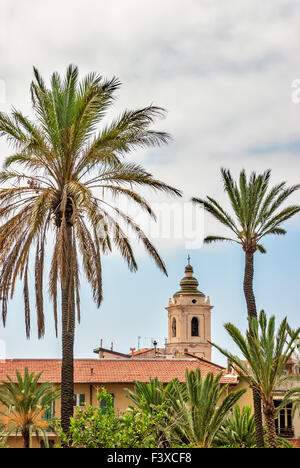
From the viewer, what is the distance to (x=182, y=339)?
93.3 meters

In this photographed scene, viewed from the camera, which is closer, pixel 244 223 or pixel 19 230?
pixel 19 230

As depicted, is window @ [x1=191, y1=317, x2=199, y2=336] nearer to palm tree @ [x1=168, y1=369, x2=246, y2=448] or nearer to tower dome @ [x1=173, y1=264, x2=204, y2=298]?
tower dome @ [x1=173, y1=264, x2=204, y2=298]

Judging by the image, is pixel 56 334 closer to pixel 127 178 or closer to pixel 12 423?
pixel 12 423

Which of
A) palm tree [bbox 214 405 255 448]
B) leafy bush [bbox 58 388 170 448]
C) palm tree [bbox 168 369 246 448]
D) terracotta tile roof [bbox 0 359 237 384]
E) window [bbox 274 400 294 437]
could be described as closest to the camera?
leafy bush [bbox 58 388 170 448]

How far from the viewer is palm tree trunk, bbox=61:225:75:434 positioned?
67.3 feet

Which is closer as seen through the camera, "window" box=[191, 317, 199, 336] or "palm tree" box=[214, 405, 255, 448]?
"palm tree" box=[214, 405, 255, 448]

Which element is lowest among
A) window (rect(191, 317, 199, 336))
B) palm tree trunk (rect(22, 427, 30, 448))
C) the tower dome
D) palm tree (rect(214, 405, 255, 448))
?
palm tree (rect(214, 405, 255, 448))

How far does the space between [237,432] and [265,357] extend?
776 centimetres

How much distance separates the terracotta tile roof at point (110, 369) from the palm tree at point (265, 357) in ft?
49.2

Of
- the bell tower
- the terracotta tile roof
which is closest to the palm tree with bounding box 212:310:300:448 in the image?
the terracotta tile roof

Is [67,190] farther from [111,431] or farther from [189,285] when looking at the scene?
[189,285]

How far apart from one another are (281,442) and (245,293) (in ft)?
21.0

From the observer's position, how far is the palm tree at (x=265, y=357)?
71.5 feet
